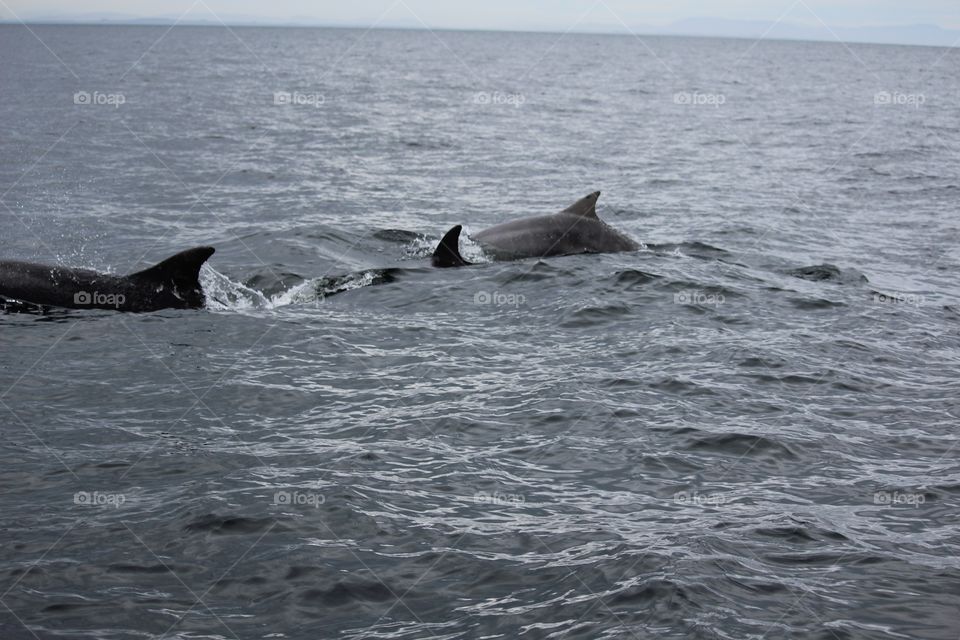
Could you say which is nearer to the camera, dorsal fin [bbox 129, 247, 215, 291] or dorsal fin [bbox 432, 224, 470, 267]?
dorsal fin [bbox 129, 247, 215, 291]

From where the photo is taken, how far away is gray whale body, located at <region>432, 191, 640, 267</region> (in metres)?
16.3

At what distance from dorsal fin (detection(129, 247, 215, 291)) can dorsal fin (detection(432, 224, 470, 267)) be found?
436cm

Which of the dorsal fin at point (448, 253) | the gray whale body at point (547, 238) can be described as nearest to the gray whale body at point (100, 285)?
the dorsal fin at point (448, 253)

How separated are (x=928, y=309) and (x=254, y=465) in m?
11.2

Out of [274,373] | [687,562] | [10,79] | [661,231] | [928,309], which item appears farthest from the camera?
→ [10,79]

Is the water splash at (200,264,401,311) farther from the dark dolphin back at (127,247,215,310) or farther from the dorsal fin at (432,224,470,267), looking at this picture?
the dorsal fin at (432,224,470,267)

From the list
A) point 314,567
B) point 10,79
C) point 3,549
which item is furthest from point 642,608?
point 10,79

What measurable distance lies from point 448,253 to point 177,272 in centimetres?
484

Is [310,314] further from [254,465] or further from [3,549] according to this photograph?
[3,549]

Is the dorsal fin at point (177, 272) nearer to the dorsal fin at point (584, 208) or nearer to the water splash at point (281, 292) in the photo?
the water splash at point (281, 292)

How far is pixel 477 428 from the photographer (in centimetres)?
990

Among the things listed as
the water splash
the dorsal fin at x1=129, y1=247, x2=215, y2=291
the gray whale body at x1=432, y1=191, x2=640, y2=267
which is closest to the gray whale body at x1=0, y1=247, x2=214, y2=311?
the dorsal fin at x1=129, y1=247, x2=215, y2=291

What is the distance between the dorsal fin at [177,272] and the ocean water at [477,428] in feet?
1.41

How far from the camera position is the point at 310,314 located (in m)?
13.6
